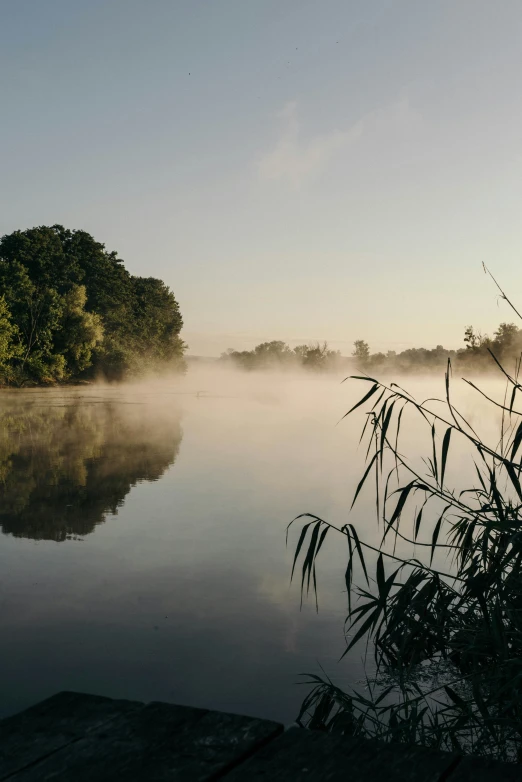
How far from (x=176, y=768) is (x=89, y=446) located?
16.5 meters

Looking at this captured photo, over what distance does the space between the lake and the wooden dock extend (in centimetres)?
278

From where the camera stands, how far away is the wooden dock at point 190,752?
1326 mm

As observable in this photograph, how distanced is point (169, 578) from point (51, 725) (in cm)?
532

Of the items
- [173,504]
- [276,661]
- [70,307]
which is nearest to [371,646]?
[276,661]

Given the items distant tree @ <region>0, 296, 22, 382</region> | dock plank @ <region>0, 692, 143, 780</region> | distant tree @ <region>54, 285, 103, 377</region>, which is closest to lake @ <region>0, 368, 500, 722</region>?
dock plank @ <region>0, 692, 143, 780</region>

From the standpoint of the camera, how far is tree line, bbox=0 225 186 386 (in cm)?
4791

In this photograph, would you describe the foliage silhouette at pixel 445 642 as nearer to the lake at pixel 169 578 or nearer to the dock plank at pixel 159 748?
the lake at pixel 169 578

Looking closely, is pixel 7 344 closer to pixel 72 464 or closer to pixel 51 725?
pixel 72 464

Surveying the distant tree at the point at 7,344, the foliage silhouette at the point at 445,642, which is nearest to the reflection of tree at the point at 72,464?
the foliage silhouette at the point at 445,642

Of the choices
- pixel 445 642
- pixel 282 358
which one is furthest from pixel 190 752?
pixel 282 358

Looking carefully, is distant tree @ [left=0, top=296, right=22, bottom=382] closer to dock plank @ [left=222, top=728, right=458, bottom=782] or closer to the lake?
the lake

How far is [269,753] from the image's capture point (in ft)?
4.65

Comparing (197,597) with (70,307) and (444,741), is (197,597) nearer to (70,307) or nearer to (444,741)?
(444,741)

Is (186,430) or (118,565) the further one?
(186,430)
